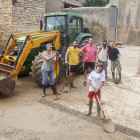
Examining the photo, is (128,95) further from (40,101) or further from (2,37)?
(2,37)

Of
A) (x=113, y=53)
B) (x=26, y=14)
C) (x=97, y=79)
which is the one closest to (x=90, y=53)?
(x=113, y=53)

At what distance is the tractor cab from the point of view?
6478 millimetres

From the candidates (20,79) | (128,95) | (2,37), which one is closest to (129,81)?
(128,95)

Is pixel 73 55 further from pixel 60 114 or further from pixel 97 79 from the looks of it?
pixel 60 114

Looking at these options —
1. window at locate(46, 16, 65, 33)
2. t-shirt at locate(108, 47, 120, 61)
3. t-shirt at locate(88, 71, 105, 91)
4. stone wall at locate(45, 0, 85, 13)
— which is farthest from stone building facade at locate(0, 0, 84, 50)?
t-shirt at locate(88, 71, 105, 91)

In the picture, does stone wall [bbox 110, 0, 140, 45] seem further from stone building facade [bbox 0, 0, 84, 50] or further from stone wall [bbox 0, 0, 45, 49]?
stone wall [bbox 0, 0, 45, 49]

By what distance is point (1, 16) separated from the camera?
11.0m

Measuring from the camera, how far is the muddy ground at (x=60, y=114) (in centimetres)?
318

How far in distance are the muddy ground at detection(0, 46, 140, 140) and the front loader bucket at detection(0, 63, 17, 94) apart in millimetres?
289

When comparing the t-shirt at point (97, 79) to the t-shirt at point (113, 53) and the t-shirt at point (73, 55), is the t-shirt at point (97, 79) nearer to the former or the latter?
the t-shirt at point (73, 55)

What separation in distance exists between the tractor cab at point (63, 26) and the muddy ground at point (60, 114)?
1.76 meters

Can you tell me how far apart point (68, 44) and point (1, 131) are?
4262 millimetres

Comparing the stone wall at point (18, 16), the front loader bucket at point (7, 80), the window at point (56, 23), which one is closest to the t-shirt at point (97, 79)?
the front loader bucket at point (7, 80)

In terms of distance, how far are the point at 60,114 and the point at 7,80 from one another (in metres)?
1.66
